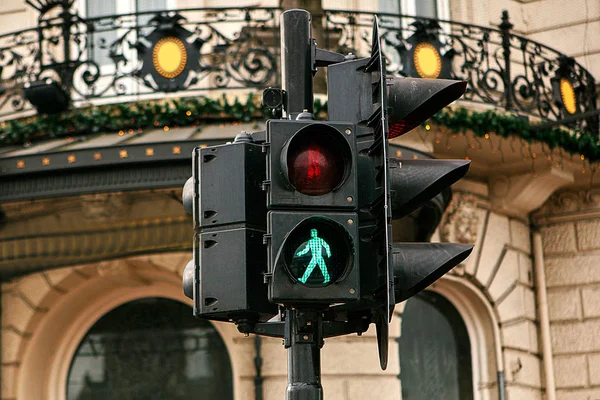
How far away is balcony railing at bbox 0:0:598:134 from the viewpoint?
1171 cm

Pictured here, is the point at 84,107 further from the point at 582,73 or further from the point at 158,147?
the point at 582,73

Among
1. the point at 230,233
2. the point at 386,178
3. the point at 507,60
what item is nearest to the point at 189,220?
the point at 507,60

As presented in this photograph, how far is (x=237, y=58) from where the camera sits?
1197 centimetres

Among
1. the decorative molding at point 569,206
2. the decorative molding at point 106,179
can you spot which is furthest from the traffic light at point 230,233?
the decorative molding at point 569,206

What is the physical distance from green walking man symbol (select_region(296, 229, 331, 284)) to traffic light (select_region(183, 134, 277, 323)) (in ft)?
0.76

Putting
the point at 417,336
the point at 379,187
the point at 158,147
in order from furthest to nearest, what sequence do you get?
the point at 417,336, the point at 158,147, the point at 379,187

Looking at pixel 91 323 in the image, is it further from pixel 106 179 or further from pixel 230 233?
pixel 230 233

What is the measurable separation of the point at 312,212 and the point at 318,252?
14cm

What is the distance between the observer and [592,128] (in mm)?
13906

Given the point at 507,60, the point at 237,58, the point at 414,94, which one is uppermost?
the point at 507,60

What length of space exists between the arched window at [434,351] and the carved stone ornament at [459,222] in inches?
31.0

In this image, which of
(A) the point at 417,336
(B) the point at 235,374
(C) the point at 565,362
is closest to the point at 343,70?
(B) the point at 235,374

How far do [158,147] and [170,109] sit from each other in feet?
1.83

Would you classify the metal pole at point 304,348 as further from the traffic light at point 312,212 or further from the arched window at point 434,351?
the arched window at point 434,351
